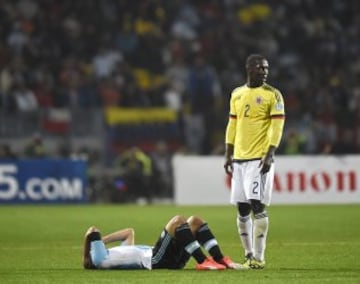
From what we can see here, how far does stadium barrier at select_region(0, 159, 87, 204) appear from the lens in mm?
26141

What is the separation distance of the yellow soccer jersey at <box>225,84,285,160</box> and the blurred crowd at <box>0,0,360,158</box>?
48.9ft

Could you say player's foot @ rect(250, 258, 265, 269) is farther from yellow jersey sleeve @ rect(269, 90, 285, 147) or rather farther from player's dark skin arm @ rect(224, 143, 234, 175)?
yellow jersey sleeve @ rect(269, 90, 285, 147)

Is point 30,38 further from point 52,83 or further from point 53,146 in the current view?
point 53,146

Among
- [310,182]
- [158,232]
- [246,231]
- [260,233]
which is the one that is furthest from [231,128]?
[310,182]

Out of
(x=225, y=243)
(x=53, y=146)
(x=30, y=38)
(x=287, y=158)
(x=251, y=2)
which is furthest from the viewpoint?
(x=251, y=2)

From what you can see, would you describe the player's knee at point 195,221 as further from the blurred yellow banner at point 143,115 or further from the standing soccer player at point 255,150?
the blurred yellow banner at point 143,115

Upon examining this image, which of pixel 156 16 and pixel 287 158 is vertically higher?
pixel 156 16

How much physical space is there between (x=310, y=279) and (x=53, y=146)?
699 inches

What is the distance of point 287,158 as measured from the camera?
25.5 m

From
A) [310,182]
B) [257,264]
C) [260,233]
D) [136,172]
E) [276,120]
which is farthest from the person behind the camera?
[136,172]

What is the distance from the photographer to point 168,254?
11086 millimetres

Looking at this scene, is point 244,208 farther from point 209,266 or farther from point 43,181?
point 43,181

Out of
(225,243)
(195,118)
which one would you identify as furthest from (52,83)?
(225,243)

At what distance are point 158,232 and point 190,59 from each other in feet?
43.7
